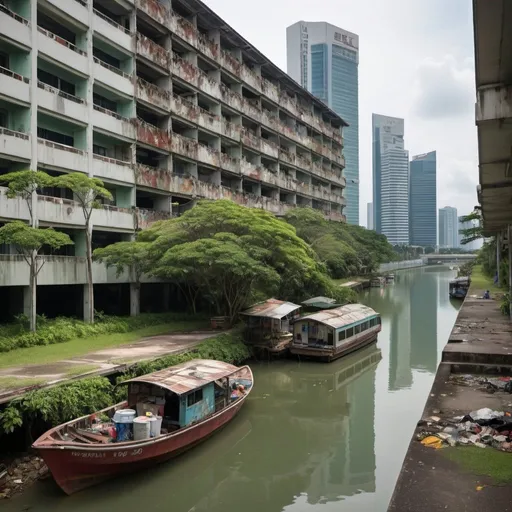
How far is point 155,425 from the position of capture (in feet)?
36.6

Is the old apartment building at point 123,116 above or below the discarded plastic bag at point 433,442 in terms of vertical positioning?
above

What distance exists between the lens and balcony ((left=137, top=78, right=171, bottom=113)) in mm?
27609

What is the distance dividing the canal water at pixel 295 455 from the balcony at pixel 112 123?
13265 millimetres

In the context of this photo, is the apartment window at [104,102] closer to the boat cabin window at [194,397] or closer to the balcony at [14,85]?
the balcony at [14,85]

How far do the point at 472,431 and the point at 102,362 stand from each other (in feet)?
34.1

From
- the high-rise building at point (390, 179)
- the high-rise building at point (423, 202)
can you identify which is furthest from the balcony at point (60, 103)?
the high-rise building at point (423, 202)

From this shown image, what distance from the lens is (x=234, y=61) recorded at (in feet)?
123

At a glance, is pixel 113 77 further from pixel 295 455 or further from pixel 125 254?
pixel 295 455

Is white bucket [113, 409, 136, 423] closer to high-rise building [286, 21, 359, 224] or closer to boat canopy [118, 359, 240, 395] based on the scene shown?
boat canopy [118, 359, 240, 395]

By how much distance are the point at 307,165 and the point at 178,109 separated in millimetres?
22001

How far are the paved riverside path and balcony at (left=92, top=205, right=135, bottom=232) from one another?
672cm

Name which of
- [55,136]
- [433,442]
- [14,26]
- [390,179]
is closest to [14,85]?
[14,26]

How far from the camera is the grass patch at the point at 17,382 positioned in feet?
39.2

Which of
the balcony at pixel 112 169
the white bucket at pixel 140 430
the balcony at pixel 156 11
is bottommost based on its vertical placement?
the white bucket at pixel 140 430
